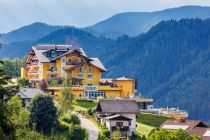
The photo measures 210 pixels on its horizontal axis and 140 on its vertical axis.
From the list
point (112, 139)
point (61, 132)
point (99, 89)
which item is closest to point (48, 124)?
point (61, 132)

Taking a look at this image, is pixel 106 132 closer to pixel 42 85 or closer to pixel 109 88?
pixel 42 85

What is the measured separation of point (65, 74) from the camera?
5079 inches

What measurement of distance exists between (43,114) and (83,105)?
27.4 m

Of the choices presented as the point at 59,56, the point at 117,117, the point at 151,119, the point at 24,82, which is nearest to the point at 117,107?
the point at 117,117

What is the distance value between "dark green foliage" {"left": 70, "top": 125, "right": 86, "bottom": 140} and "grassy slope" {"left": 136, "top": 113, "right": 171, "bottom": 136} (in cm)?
1349

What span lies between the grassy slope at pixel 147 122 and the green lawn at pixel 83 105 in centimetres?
850

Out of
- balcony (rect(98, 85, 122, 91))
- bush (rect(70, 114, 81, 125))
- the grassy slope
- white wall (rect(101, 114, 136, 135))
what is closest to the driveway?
bush (rect(70, 114, 81, 125))

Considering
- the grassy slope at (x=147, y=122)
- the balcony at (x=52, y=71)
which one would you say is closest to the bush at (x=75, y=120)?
the grassy slope at (x=147, y=122)

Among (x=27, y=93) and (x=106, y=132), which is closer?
(x=106, y=132)

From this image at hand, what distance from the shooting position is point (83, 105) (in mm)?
111188

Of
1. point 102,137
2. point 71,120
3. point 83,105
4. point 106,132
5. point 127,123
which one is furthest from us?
point 83,105

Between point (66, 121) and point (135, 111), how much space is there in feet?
37.7

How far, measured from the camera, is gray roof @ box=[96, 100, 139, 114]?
96.6 meters

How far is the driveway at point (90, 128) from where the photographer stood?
8556 cm
